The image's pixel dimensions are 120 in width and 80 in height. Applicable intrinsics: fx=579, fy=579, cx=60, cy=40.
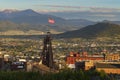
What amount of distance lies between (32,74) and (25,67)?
99.1 feet

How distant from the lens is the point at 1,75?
185ft

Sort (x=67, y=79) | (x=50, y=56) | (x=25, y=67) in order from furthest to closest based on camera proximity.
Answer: (x=50, y=56)
(x=25, y=67)
(x=67, y=79)

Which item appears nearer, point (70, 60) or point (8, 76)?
point (8, 76)

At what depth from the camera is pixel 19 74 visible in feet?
188

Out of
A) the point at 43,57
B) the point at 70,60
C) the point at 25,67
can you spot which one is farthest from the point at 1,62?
the point at 70,60

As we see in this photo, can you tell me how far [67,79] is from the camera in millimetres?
54906

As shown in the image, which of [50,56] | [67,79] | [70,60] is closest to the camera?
[67,79]

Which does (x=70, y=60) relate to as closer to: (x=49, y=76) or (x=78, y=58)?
(x=78, y=58)

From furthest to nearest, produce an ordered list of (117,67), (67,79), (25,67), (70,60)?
(70,60) → (117,67) → (25,67) → (67,79)

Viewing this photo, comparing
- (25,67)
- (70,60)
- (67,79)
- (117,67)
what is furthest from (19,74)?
(70,60)

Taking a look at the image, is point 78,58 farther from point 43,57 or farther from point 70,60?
point 43,57

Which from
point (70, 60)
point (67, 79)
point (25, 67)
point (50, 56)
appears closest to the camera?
point (67, 79)

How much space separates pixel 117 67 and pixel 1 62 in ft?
69.4

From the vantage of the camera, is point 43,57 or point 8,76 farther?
point 43,57
